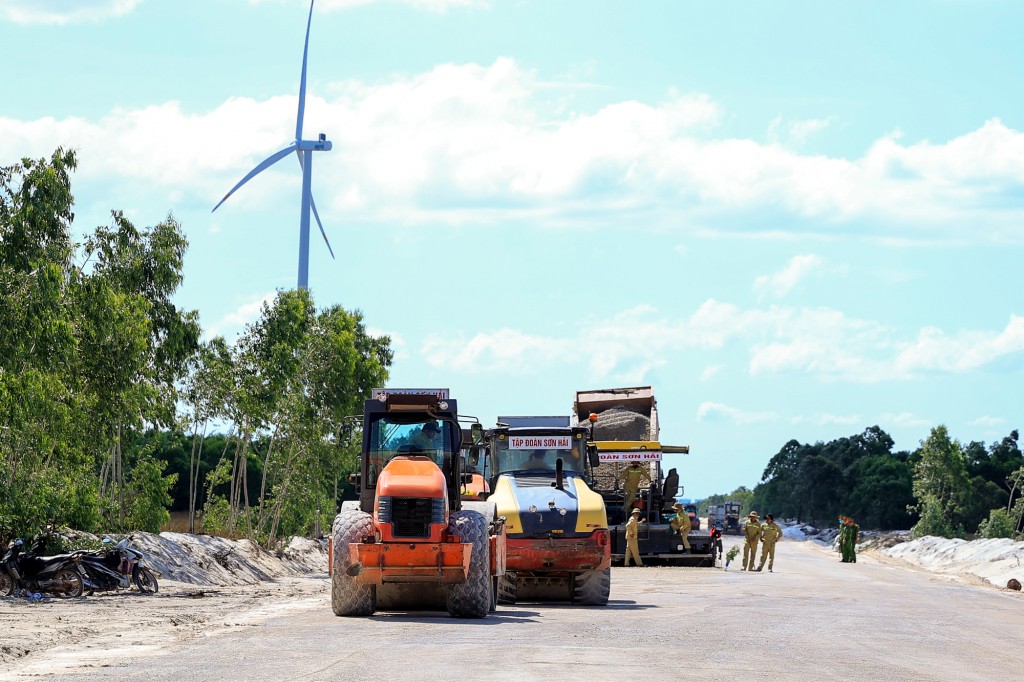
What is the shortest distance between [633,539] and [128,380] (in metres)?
13.9

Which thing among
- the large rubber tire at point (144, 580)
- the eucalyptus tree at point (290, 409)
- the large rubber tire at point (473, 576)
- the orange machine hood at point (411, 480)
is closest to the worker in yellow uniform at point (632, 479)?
the eucalyptus tree at point (290, 409)

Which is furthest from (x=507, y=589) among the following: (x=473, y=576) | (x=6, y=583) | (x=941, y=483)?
(x=941, y=483)

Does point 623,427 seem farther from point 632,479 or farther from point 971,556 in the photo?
point 971,556

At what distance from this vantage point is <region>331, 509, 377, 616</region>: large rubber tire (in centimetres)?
1905

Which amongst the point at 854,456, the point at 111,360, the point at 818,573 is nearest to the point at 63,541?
the point at 111,360

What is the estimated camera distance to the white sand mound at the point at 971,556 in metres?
47.3

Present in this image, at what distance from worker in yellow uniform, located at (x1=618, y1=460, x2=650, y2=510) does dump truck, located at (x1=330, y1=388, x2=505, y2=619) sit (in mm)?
17588

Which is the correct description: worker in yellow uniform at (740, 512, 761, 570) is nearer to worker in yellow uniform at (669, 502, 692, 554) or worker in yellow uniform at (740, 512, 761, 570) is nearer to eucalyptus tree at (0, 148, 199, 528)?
worker in yellow uniform at (669, 502, 692, 554)

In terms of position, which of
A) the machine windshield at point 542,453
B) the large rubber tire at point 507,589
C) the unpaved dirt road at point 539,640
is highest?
the machine windshield at point 542,453

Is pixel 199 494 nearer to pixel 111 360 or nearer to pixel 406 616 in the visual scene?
pixel 111 360

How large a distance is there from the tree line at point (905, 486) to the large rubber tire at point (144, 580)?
5355 cm

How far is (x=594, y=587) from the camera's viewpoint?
23.6 m

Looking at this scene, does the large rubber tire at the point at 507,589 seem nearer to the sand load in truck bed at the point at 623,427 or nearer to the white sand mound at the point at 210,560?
the white sand mound at the point at 210,560

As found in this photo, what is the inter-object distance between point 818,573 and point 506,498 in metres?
17.7
